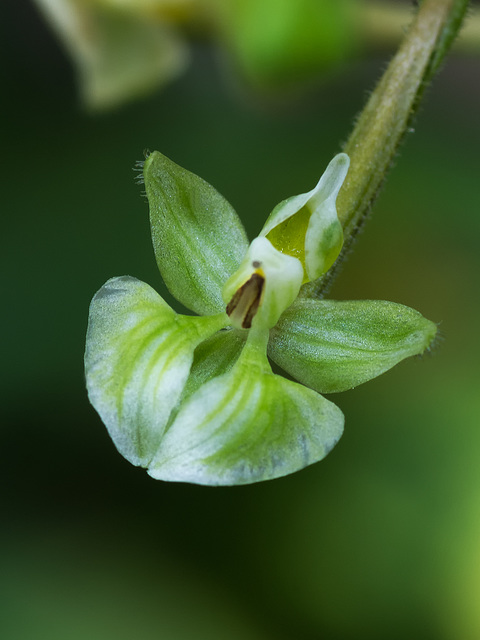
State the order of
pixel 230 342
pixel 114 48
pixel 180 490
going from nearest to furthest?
1. pixel 230 342
2. pixel 114 48
3. pixel 180 490

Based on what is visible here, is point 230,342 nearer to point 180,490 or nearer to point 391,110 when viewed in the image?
point 391,110

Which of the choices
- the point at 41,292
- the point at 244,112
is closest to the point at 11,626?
the point at 41,292

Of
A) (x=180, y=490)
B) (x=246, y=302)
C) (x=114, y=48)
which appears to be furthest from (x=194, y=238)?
(x=180, y=490)

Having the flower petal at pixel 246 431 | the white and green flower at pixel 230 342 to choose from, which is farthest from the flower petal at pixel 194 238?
the flower petal at pixel 246 431

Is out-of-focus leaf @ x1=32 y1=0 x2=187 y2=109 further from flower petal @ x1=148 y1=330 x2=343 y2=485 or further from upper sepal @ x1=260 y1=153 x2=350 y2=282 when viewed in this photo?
flower petal @ x1=148 y1=330 x2=343 y2=485

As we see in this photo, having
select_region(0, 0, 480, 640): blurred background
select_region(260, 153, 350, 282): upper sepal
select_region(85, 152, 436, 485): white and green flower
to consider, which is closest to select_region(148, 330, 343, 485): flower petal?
select_region(85, 152, 436, 485): white and green flower

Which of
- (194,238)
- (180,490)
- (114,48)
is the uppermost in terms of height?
(114,48)

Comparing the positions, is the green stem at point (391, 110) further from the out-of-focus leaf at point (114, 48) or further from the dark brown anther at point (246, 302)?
the out-of-focus leaf at point (114, 48)
